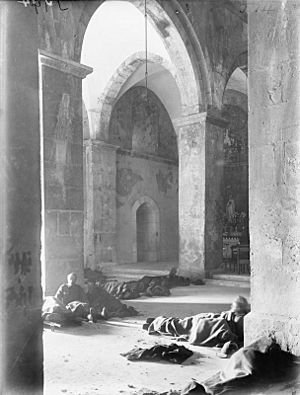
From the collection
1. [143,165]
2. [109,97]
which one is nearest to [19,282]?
[109,97]

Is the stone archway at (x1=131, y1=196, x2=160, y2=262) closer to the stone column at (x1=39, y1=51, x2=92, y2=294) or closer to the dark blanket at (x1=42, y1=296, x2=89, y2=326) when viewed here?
the stone column at (x1=39, y1=51, x2=92, y2=294)

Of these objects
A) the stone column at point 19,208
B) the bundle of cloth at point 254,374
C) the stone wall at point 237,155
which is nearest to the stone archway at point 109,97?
the stone wall at point 237,155

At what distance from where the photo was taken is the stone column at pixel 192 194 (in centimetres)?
1148

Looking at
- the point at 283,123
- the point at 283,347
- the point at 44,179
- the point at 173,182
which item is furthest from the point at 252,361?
the point at 173,182

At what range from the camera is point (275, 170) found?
4695mm

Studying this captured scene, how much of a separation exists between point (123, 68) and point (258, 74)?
10.2 metres

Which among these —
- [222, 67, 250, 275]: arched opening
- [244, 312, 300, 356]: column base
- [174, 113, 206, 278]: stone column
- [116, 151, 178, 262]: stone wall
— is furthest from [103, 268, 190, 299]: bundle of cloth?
[222, 67, 250, 275]: arched opening

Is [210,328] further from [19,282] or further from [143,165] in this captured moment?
[143,165]

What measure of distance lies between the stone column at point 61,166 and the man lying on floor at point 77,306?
27.7 inches

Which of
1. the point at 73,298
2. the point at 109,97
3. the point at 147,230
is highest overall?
the point at 109,97

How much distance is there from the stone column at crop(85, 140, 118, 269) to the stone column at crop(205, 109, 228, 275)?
4.68 m

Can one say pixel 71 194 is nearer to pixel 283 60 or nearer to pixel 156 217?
pixel 283 60

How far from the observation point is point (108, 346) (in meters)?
5.32

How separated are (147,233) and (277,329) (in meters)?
13.7
